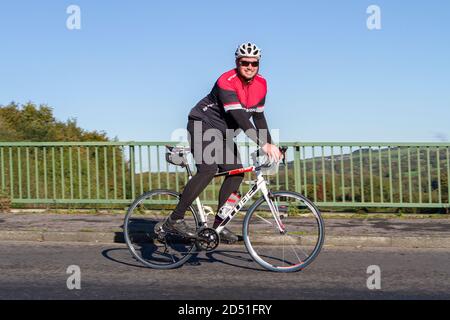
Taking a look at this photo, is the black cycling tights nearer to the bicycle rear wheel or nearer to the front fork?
the bicycle rear wheel

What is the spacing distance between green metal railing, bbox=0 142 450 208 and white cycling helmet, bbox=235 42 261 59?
4842 mm

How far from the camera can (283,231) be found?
6.54 m

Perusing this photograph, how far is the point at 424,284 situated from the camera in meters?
5.78

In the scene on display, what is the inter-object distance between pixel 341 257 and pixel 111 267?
2619 millimetres

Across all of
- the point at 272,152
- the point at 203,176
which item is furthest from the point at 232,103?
the point at 203,176

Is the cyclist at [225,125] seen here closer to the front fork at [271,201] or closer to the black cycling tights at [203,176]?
the black cycling tights at [203,176]

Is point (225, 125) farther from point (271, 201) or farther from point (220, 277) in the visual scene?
point (220, 277)

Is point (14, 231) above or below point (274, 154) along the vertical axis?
below

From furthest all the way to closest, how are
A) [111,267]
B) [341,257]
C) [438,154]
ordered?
1. [438,154]
2. [341,257]
3. [111,267]
